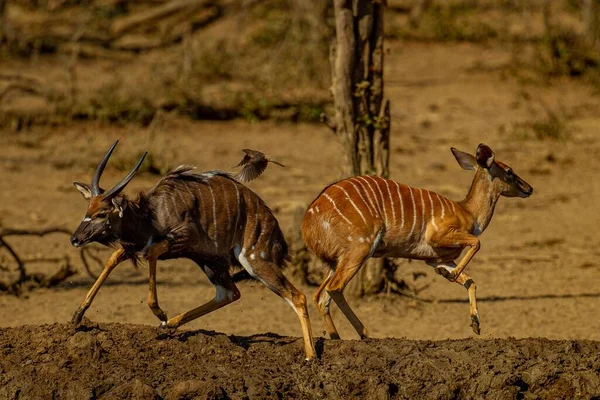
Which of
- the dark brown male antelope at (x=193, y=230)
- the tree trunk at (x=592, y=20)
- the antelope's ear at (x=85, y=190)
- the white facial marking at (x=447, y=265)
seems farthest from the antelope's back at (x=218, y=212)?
the tree trunk at (x=592, y=20)

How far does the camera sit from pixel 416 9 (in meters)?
19.7

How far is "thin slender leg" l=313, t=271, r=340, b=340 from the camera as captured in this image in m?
7.56

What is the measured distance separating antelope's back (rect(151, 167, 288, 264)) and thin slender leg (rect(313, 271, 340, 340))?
1.47ft

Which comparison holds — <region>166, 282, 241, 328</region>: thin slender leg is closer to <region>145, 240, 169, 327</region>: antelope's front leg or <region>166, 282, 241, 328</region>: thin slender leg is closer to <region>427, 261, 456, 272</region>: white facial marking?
<region>145, 240, 169, 327</region>: antelope's front leg

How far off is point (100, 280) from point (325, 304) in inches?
64.1

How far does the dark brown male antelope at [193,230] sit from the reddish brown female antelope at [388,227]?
0.40m

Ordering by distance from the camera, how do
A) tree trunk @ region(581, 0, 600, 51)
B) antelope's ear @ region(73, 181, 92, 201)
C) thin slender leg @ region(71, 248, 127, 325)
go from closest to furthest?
1. thin slender leg @ region(71, 248, 127, 325)
2. antelope's ear @ region(73, 181, 92, 201)
3. tree trunk @ region(581, 0, 600, 51)

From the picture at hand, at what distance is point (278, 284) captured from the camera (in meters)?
7.11

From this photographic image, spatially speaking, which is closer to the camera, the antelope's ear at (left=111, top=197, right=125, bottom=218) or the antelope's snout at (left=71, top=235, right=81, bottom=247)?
the antelope's snout at (left=71, top=235, right=81, bottom=247)

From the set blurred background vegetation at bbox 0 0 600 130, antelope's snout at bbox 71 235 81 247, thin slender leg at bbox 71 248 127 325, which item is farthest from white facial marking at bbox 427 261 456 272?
blurred background vegetation at bbox 0 0 600 130

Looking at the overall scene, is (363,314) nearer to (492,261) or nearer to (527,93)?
(492,261)

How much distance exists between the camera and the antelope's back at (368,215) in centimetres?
752

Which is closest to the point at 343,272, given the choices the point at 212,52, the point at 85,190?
the point at 85,190

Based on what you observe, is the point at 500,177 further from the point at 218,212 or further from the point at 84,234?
the point at 84,234
